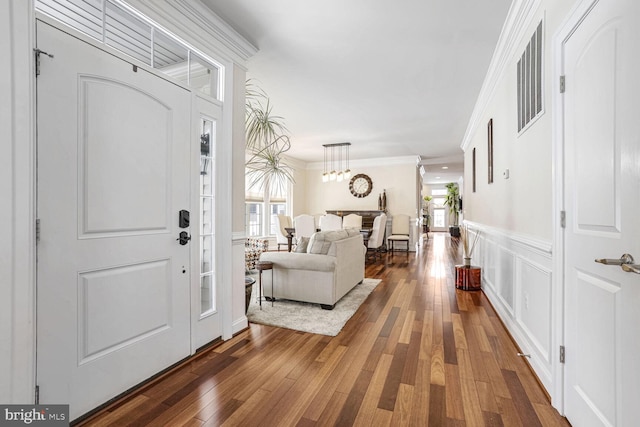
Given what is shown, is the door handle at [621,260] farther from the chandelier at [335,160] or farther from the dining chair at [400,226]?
the dining chair at [400,226]

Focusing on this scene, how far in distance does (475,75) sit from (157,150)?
3460 millimetres

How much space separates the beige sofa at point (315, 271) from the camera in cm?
338

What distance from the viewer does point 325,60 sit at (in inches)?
124

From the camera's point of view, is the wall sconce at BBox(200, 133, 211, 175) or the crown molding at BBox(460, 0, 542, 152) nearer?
the crown molding at BBox(460, 0, 542, 152)

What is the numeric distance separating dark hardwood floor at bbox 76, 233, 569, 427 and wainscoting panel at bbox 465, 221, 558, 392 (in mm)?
138

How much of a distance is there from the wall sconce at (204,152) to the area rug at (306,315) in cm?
160

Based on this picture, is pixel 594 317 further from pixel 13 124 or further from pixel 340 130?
pixel 340 130

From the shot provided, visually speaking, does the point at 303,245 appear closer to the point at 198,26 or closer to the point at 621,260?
the point at 198,26

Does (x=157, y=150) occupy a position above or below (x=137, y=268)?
above

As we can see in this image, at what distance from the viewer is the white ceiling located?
93.3 inches

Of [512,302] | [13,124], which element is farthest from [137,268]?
[512,302]
